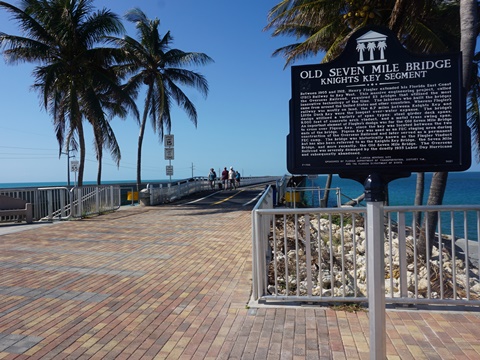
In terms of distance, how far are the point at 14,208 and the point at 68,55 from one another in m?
9.88

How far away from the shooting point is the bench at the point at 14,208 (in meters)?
12.7

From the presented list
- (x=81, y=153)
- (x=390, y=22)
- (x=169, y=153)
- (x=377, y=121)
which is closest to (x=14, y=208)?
(x=81, y=153)

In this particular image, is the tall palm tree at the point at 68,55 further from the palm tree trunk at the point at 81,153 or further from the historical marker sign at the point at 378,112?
the historical marker sign at the point at 378,112

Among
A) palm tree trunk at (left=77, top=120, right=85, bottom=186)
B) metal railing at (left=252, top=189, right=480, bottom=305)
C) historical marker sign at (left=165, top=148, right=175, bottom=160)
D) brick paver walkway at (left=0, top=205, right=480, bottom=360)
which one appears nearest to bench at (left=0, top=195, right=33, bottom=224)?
brick paver walkway at (left=0, top=205, right=480, bottom=360)

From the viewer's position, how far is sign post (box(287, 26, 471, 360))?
121 inches

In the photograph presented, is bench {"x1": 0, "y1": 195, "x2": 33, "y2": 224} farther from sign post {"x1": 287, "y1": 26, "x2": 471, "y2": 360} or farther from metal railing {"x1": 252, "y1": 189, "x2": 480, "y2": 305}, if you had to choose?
sign post {"x1": 287, "y1": 26, "x2": 471, "y2": 360}

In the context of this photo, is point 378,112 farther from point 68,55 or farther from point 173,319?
point 68,55

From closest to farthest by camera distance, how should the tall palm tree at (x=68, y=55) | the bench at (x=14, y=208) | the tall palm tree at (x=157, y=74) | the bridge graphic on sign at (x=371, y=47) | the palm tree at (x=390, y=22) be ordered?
1. the bridge graphic on sign at (x=371, y=47)
2. the bench at (x=14, y=208)
3. the palm tree at (x=390, y=22)
4. the tall palm tree at (x=68, y=55)
5. the tall palm tree at (x=157, y=74)

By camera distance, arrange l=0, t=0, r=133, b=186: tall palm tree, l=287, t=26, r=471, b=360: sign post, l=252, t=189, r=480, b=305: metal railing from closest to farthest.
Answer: l=287, t=26, r=471, b=360: sign post
l=252, t=189, r=480, b=305: metal railing
l=0, t=0, r=133, b=186: tall palm tree

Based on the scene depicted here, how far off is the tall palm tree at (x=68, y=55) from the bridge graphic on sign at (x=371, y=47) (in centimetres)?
1736

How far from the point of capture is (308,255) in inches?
179

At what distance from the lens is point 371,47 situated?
3.27 m

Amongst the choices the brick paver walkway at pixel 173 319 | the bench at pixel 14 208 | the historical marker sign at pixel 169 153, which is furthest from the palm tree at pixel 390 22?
the bench at pixel 14 208

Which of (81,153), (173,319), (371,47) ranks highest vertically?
(81,153)
